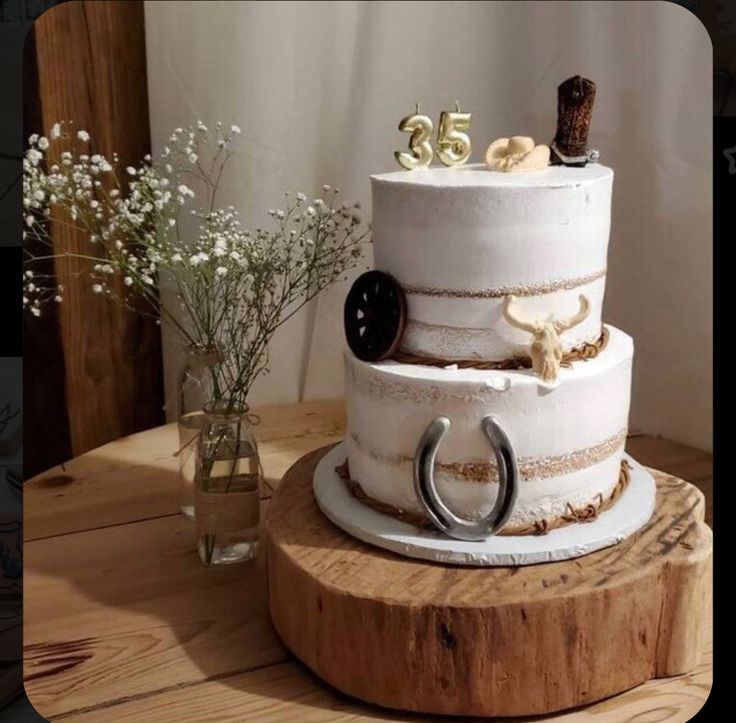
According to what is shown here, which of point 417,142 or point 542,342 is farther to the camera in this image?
point 417,142

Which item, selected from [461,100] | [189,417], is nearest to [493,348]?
[189,417]

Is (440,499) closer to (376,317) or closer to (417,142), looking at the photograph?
(376,317)

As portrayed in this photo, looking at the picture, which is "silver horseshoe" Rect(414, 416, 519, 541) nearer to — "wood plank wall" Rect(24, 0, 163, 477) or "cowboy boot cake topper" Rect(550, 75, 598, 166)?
"cowboy boot cake topper" Rect(550, 75, 598, 166)

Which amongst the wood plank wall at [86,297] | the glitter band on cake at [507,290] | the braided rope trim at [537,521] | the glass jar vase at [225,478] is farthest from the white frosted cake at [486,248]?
the wood plank wall at [86,297]

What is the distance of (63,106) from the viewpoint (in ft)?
4.90

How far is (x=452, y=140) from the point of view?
0.97 m

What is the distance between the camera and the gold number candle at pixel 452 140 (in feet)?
3.16

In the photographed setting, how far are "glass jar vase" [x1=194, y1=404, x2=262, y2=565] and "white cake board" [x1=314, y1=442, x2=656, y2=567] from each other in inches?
5.1

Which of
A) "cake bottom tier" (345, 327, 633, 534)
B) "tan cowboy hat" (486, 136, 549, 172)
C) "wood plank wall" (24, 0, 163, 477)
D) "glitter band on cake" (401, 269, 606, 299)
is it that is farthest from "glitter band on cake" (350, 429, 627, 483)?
"wood plank wall" (24, 0, 163, 477)

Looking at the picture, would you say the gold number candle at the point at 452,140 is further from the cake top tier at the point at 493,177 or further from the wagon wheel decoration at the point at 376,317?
the wagon wheel decoration at the point at 376,317

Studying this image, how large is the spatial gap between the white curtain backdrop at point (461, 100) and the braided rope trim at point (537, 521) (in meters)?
0.54

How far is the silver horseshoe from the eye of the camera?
851 mm

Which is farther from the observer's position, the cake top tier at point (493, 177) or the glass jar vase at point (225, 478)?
the glass jar vase at point (225, 478)

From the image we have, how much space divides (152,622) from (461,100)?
0.90m
